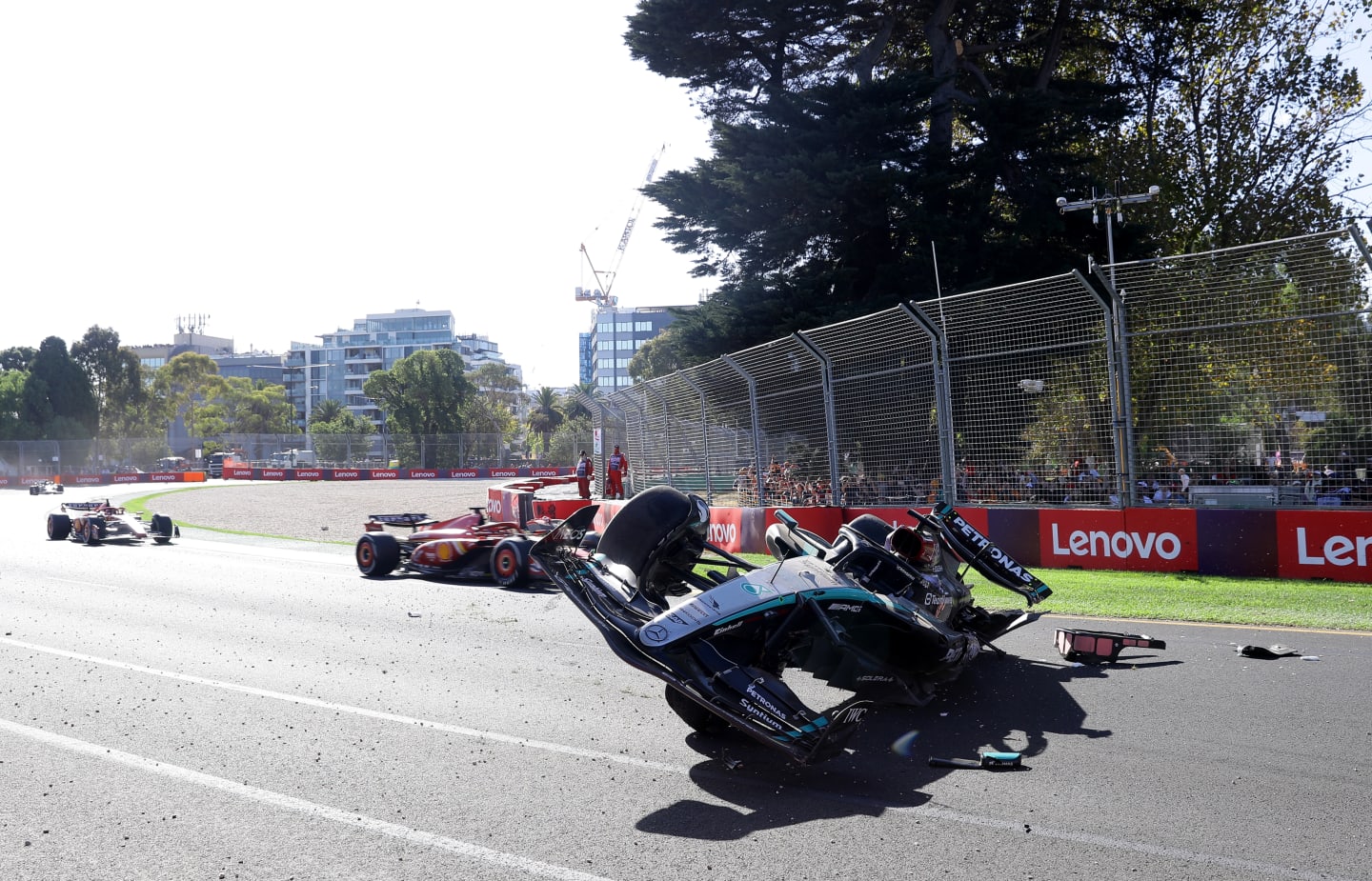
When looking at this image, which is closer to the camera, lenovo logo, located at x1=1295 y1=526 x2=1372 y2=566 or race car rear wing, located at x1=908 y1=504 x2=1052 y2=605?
race car rear wing, located at x1=908 y1=504 x2=1052 y2=605

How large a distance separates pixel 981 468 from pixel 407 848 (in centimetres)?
1061

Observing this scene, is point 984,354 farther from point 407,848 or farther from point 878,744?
point 407,848

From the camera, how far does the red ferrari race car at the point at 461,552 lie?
12906mm

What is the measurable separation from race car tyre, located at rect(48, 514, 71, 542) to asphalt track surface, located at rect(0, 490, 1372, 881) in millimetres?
14219

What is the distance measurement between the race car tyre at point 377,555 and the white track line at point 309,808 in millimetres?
7748

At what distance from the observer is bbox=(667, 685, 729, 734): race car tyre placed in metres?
5.68

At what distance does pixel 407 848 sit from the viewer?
403cm

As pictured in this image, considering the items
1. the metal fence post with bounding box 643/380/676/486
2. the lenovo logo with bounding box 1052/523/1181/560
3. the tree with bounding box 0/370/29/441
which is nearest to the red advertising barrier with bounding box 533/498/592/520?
the metal fence post with bounding box 643/380/676/486

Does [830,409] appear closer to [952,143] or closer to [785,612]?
[785,612]

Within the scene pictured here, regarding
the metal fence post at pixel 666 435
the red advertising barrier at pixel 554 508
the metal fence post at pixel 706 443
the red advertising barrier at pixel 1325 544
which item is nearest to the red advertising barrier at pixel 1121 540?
the red advertising barrier at pixel 1325 544

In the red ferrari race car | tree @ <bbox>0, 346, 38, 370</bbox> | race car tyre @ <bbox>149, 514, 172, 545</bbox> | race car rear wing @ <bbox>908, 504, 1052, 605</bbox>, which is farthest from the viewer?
tree @ <bbox>0, 346, 38, 370</bbox>

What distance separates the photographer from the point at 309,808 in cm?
452

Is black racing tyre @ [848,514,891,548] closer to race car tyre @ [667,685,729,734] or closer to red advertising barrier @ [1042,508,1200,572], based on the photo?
race car tyre @ [667,685,729,734]

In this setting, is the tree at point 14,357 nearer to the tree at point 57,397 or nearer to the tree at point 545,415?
the tree at point 57,397
